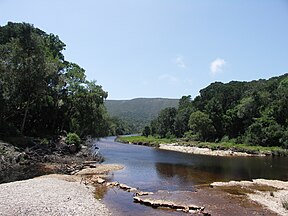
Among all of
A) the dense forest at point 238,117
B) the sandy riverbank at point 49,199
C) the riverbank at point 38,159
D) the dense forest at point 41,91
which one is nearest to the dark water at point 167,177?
the sandy riverbank at point 49,199

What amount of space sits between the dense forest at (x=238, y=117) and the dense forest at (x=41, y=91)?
4793 centimetres

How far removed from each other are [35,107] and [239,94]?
91.5 m

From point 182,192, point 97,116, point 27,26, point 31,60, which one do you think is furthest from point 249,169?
point 27,26

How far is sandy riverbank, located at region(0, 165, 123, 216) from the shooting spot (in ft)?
67.4

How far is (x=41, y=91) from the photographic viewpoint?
52.3 meters

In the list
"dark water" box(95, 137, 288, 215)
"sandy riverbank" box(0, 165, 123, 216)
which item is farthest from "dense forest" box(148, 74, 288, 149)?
"sandy riverbank" box(0, 165, 123, 216)

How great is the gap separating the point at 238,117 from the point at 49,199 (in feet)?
322

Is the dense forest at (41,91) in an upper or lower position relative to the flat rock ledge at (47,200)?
upper

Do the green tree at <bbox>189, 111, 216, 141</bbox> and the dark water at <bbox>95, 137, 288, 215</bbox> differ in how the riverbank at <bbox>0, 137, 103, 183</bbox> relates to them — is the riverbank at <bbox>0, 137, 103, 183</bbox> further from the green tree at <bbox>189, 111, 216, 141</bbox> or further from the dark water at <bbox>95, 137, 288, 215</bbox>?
the green tree at <bbox>189, 111, 216, 141</bbox>

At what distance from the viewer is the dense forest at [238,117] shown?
90812 mm

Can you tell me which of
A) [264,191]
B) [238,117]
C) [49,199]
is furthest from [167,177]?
[238,117]

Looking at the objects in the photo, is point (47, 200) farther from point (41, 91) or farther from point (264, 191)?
point (41, 91)

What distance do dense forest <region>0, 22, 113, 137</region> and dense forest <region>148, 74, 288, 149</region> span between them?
4793 cm

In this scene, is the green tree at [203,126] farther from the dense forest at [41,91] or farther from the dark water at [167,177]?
the dark water at [167,177]
